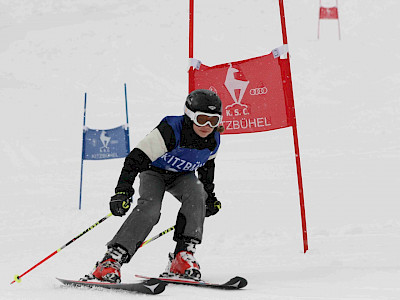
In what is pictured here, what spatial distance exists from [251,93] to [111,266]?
7.31ft

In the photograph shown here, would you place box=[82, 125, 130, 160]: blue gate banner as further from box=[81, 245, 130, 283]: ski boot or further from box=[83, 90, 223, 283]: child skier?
box=[81, 245, 130, 283]: ski boot

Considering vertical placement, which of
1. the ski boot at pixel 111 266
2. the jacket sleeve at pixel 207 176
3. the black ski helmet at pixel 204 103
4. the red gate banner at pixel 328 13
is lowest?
the ski boot at pixel 111 266

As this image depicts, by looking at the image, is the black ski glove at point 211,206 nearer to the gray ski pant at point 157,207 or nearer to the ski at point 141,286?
the gray ski pant at point 157,207

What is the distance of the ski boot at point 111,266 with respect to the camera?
2.97 metres

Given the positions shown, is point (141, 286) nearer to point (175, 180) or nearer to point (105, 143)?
point (175, 180)

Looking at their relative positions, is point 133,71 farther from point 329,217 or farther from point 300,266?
point 300,266

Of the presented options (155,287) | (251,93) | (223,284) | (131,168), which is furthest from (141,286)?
(251,93)

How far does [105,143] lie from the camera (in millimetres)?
8617

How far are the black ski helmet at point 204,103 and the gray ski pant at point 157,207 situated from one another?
0.51 meters

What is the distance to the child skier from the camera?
3.18m

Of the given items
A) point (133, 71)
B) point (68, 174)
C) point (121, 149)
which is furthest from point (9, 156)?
point (133, 71)

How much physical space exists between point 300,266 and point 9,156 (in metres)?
11.8

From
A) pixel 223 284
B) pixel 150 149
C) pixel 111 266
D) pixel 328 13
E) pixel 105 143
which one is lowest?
pixel 223 284

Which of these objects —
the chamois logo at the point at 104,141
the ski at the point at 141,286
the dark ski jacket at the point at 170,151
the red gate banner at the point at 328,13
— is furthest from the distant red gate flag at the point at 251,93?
the red gate banner at the point at 328,13
